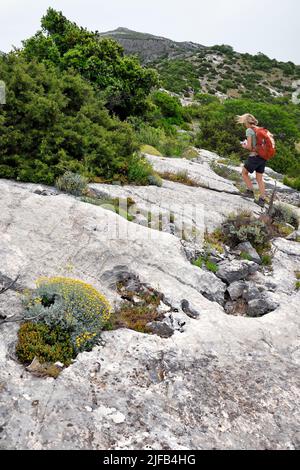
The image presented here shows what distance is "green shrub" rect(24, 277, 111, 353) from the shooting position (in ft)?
17.3

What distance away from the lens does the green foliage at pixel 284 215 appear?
11344 millimetres

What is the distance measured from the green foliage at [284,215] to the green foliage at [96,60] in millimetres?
8241

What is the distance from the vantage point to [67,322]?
5.30 metres

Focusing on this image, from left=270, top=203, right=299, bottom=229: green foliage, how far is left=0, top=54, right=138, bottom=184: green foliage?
14.3ft

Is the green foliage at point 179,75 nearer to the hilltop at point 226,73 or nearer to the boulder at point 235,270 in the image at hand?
the hilltop at point 226,73

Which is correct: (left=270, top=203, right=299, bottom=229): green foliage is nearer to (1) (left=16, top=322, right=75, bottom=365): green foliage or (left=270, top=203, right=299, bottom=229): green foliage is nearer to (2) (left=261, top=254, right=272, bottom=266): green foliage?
(2) (left=261, top=254, right=272, bottom=266): green foliage

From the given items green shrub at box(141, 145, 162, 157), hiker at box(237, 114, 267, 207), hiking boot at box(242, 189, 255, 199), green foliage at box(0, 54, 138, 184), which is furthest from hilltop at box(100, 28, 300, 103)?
green foliage at box(0, 54, 138, 184)

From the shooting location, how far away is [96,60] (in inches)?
644

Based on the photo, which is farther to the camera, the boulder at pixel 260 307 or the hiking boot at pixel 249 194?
the hiking boot at pixel 249 194

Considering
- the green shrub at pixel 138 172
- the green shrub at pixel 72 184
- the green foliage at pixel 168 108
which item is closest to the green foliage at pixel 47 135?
the green shrub at pixel 138 172

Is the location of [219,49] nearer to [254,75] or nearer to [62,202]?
[254,75]

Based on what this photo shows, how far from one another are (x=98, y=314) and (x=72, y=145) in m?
5.95
